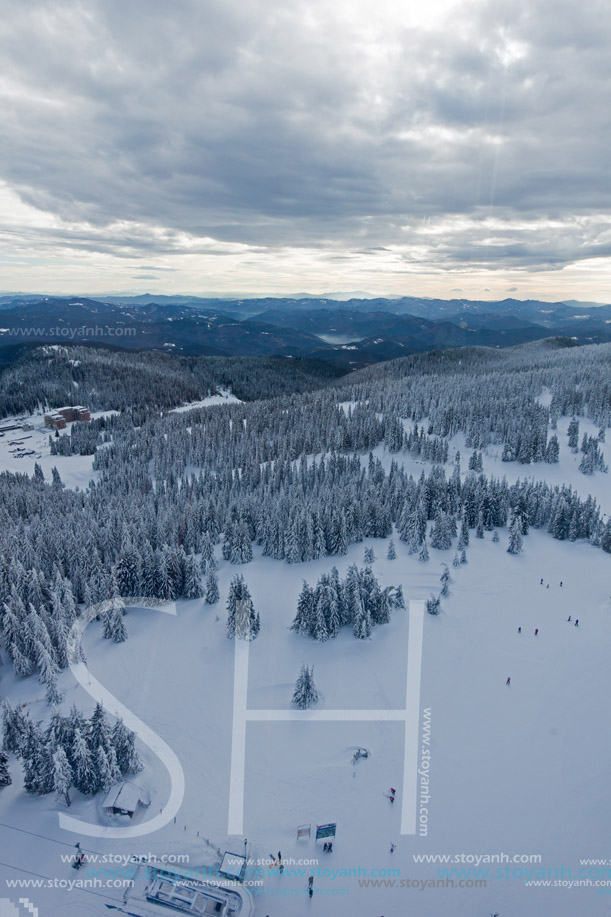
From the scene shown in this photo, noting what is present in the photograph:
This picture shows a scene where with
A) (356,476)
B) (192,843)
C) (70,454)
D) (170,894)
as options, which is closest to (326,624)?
(192,843)

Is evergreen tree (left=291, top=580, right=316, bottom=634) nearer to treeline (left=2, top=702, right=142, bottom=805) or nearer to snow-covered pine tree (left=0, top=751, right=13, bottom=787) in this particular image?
treeline (left=2, top=702, right=142, bottom=805)

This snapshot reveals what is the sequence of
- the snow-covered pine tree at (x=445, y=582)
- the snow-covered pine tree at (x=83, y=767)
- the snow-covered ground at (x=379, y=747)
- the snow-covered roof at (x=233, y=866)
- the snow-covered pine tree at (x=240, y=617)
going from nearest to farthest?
1. the snow-covered roof at (x=233, y=866)
2. the snow-covered ground at (x=379, y=747)
3. the snow-covered pine tree at (x=83, y=767)
4. the snow-covered pine tree at (x=240, y=617)
5. the snow-covered pine tree at (x=445, y=582)

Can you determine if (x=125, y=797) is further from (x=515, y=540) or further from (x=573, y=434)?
(x=573, y=434)

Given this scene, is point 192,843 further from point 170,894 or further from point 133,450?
point 133,450

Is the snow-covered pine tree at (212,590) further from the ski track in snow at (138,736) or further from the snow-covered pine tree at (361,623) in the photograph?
the snow-covered pine tree at (361,623)

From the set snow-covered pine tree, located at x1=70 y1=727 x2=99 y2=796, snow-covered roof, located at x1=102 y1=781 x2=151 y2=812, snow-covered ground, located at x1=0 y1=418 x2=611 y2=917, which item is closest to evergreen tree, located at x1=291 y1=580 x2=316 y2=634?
snow-covered ground, located at x1=0 y1=418 x2=611 y2=917

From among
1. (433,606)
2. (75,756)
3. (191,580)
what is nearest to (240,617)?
(191,580)

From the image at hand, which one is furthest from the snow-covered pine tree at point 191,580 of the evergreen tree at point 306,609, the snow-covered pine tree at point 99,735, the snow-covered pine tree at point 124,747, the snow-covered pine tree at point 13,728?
Result: the snow-covered pine tree at point 99,735

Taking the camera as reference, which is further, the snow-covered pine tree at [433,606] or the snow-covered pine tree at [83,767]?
the snow-covered pine tree at [433,606]
